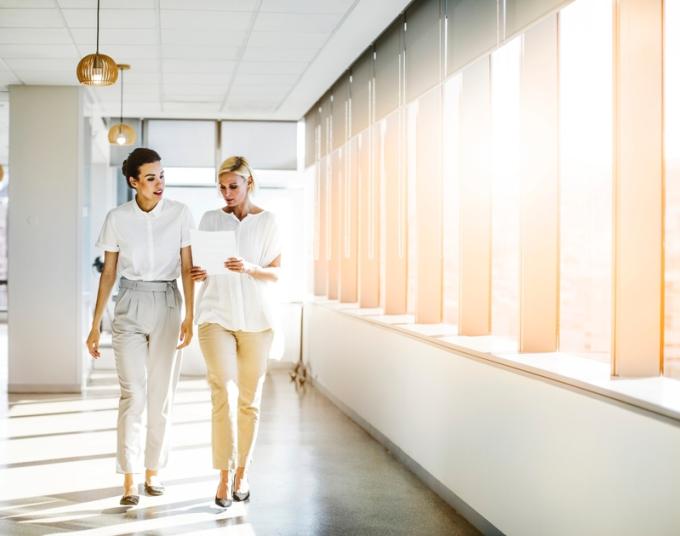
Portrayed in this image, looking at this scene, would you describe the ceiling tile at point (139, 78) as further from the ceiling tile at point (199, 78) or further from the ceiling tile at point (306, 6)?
the ceiling tile at point (306, 6)

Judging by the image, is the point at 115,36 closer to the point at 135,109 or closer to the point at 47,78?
the point at 47,78

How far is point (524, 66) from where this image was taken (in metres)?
4.20

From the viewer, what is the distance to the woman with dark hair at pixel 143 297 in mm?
4445

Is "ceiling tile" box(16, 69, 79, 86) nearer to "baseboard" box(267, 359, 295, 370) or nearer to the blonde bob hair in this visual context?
"baseboard" box(267, 359, 295, 370)

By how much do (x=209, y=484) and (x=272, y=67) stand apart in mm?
4228

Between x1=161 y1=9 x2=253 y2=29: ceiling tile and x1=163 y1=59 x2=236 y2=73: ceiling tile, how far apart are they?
106 cm

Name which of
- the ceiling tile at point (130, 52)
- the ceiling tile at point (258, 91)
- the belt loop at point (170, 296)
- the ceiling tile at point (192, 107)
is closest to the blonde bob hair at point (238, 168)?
the belt loop at point (170, 296)

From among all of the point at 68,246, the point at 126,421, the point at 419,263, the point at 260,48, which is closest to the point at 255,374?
the point at 126,421

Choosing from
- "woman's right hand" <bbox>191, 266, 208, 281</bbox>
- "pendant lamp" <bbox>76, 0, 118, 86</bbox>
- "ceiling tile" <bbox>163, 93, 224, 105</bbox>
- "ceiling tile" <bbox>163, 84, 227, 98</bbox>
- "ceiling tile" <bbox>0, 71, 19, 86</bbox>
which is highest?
"ceiling tile" <bbox>163, 84, 227, 98</bbox>

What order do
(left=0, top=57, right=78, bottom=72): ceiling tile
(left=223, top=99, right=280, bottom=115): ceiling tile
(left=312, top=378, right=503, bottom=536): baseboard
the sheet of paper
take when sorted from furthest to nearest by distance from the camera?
Answer: 1. (left=223, top=99, right=280, bottom=115): ceiling tile
2. (left=0, top=57, right=78, bottom=72): ceiling tile
3. the sheet of paper
4. (left=312, top=378, right=503, bottom=536): baseboard

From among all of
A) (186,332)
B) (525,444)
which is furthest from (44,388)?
(525,444)

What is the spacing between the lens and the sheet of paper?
425cm

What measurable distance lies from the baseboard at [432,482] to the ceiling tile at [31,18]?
12.2ft

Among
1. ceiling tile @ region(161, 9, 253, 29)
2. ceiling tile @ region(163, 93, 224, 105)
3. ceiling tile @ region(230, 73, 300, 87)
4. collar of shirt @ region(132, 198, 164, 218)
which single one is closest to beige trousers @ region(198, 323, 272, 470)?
collar of shirt @ region(132, 198, 164, 218)
